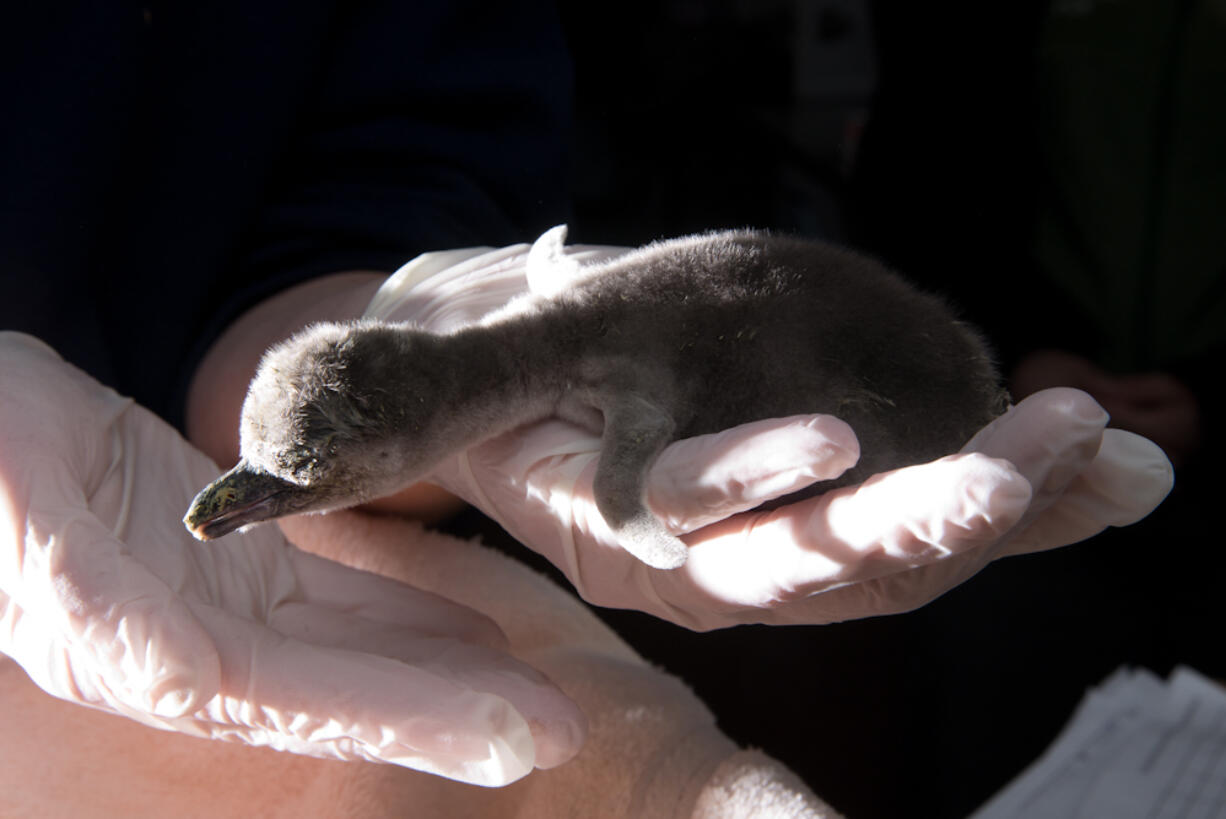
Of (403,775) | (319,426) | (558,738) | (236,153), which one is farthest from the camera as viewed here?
(236,153)

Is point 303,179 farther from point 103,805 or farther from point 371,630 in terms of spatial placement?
point 103,805

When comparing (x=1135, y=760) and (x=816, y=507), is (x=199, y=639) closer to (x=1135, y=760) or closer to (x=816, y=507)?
(x=816, y=507)

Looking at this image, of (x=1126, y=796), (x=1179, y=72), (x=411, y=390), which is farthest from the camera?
(x=1179, y=72)

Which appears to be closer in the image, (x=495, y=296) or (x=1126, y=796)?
(x=495, y=296)

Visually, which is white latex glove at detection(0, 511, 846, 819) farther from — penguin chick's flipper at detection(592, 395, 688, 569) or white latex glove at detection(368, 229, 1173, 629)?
penguin chick's flipper at detection(592, 395, 688, 569)

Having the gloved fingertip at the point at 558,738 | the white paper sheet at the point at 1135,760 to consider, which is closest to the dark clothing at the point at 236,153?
the gloved fingertip at the point at 558,738

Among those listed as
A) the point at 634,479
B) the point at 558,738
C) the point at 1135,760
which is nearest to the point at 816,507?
the point at 634,479

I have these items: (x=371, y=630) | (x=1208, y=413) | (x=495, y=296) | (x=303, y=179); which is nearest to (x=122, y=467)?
(x=371, y=630)
